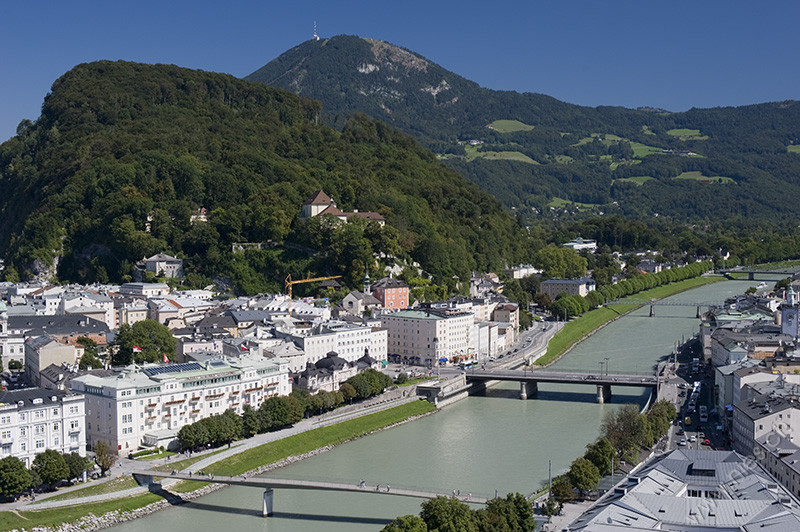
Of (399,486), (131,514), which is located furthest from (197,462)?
(399,486)

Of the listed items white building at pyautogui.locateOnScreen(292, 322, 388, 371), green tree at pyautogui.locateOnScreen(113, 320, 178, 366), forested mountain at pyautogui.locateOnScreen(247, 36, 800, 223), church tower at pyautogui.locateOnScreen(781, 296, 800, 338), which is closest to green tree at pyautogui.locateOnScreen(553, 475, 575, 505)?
white building at pyautogui.locateOnScreen(292, 322, 388, 371)

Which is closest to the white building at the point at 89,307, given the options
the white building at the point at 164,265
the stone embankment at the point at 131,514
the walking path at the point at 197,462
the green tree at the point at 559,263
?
the white building at the point at 164,265

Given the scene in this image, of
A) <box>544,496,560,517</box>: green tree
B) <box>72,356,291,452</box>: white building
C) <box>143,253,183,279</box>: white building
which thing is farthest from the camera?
<box>143,253,183,279</box>: white building

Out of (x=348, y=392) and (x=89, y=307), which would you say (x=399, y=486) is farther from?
(x=89, y=307)

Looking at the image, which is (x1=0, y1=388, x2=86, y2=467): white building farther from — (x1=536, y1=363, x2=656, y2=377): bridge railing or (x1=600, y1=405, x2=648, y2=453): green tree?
(x1=536, y1=363, x2=656, y2=377): bridge railing

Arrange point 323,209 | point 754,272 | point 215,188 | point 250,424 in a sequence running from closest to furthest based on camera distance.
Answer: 1. point 250,424
2. point 323,209
3. point 215,188
4. point 754,272

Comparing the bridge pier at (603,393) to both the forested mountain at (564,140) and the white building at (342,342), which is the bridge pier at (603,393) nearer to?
the white building at (342,342)
